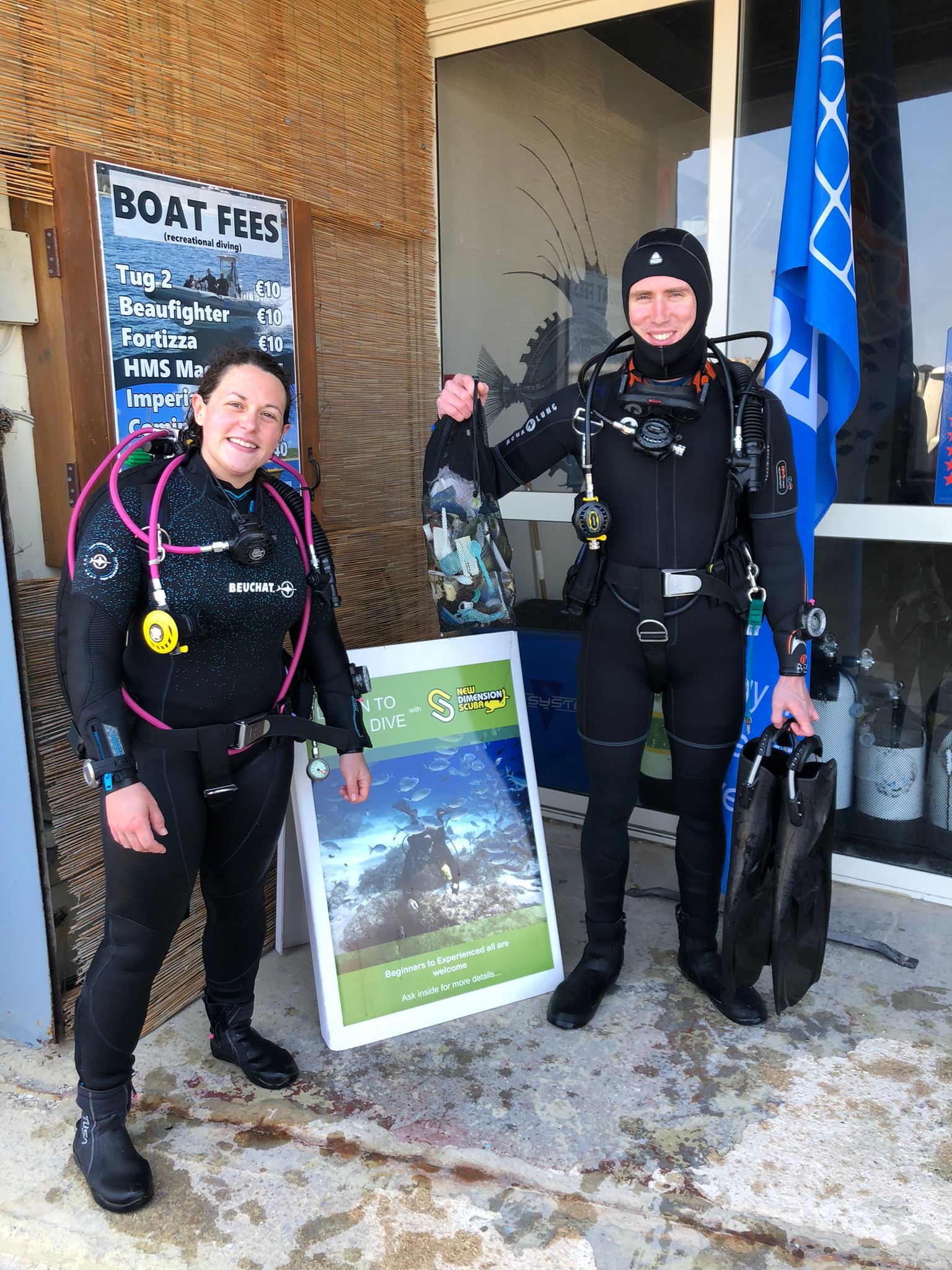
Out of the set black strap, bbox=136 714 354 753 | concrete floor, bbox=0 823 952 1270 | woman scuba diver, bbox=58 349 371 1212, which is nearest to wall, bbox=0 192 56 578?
woman scuba diver, bbox=58 349 371 1212

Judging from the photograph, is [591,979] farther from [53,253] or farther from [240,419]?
[53,253]

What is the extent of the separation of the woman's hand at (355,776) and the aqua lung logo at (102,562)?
68 cm

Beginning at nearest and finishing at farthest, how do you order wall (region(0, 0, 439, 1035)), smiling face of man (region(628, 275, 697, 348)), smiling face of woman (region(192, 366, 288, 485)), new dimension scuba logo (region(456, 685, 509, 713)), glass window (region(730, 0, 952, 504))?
smiling face of woman (region(192, 366, 288, 485)), wall (region(0, 0, 439, 1035)), smiling face of man (region(628, 275, 697, 348)), new dimension scuba logo (region(456, 685, 509, 713)), glass window (region(730, 0, 952, 504))

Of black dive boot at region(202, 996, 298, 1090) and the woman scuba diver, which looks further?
black dive boot at region(202, 996, 298, 1090)

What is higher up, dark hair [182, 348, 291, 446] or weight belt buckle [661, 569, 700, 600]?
dark hair [182, 348, 291, 446]

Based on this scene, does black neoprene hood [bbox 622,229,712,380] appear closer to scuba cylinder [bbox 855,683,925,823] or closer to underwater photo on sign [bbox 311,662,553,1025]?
underwater photo on sign [bbox 311,662,553,1025]

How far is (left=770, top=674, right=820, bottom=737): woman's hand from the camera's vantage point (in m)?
2.16

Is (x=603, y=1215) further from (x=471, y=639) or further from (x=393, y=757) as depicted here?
(x=471, y=639)

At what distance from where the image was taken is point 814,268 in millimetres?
2457

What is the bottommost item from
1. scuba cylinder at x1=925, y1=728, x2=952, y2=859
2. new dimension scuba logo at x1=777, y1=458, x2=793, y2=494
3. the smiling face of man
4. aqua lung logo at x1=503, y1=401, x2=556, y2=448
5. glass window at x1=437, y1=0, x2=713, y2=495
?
scuba cylinder at x1=925, y1=728, x2=952, y2=859

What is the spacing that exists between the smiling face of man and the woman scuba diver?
0.83 meters

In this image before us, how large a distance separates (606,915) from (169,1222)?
3.86 ft

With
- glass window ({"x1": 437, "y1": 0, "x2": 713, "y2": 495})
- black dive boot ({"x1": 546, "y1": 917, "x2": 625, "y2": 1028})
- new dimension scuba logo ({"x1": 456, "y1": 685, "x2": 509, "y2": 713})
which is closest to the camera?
black dive boot ({"x1": 546, "y1": 917, "x2": 625, "y2": 1028})

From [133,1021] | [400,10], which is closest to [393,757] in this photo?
[133,1021]
